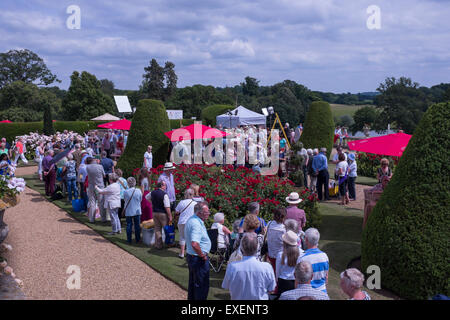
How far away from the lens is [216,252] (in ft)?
24.3

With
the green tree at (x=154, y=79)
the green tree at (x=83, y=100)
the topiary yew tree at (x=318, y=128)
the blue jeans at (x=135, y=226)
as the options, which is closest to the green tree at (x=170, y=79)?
the green tree at (x=154, y=79)

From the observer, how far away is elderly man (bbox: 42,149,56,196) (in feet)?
42.3

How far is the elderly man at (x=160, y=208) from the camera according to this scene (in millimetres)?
8211

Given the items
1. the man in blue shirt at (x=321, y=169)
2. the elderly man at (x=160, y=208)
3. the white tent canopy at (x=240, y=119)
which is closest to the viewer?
the elderly man at (x=160, y=208)

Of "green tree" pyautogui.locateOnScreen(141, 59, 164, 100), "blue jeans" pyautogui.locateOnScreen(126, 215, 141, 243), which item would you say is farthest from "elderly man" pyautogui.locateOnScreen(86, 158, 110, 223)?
"green tree" pyautogui.locateOnScreen(141, 59, 164, 100)

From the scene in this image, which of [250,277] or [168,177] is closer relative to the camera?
[250,277]

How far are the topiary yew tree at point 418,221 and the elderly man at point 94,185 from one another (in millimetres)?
6603

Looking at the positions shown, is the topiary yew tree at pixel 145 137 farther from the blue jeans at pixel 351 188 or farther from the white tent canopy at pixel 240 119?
the white tent canopy at pixel 240 119

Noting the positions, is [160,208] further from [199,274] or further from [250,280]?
[250,280]

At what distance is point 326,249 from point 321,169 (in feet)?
15.5

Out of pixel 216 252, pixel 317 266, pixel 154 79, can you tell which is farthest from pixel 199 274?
pixel 154 79

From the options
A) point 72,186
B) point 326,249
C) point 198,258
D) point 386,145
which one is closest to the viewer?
point 198,258

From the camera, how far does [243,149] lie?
1661 cm
